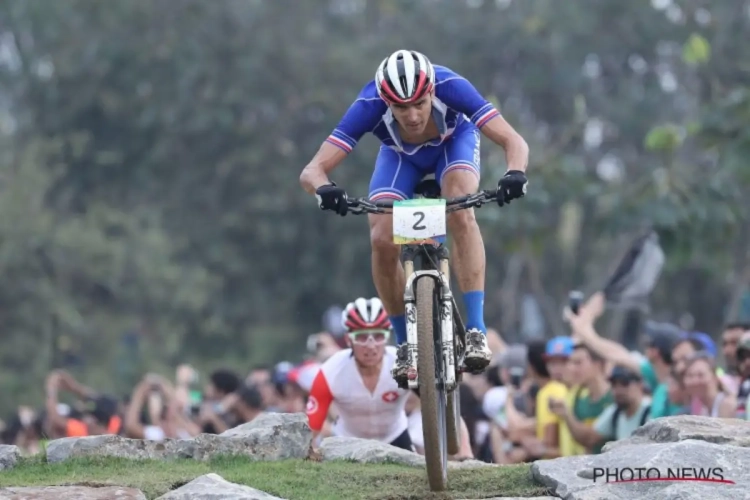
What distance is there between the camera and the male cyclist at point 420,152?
8656 mm

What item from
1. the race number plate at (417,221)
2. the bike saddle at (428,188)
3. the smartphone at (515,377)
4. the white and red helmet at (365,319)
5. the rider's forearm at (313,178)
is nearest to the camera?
the race number plate at (417,221)

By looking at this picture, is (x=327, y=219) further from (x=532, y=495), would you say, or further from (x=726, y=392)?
(x=532, y=495)

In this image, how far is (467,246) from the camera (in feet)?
30.0

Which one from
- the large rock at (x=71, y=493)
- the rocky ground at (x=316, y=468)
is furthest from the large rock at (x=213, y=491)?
the large rock at (x=71, y=493)

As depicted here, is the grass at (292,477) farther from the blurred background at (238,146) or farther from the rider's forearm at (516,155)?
the blurred background at (238,146)

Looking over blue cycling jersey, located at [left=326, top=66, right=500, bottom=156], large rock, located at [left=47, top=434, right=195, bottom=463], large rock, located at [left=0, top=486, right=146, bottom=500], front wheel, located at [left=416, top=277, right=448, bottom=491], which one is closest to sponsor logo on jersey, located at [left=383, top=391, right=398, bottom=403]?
large rock, located at [left=47, top=434, right=195, bottom=463]

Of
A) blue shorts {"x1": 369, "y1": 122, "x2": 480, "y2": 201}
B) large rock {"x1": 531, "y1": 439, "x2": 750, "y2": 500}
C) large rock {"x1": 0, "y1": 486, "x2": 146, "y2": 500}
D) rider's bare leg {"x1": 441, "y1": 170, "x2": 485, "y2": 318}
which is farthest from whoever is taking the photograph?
blue shorts {"x1": 369, "y1": 122, "x2": 480, "y2": 201}

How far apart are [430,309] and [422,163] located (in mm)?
1448

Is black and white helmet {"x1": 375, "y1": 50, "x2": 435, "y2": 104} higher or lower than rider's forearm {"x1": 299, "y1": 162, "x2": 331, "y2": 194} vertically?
higher

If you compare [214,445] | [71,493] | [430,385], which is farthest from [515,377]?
[71,493]

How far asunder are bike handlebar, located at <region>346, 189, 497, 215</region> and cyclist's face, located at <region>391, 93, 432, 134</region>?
0.60m

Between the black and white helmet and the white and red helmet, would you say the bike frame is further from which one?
the white and red helmet

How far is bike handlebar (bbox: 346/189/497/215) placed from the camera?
834cm

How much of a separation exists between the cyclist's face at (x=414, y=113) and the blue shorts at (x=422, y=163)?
427mm
